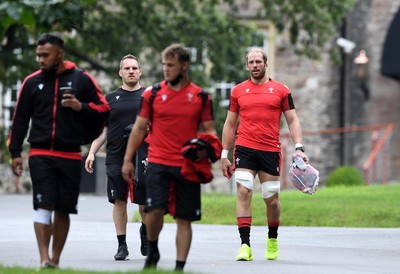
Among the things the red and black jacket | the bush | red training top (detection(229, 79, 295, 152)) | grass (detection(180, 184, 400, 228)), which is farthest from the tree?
the red and black jacket

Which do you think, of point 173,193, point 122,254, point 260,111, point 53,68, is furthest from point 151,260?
point 260,111

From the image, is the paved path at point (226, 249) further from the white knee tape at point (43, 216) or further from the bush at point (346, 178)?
the bush at point (346, 178)

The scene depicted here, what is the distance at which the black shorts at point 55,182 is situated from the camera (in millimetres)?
11758

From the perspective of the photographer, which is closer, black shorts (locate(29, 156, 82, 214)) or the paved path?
black shorts (locate(29, 156, 82, 214))

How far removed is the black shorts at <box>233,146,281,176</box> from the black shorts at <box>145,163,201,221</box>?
267cm

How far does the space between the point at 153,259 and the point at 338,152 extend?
28001 mm

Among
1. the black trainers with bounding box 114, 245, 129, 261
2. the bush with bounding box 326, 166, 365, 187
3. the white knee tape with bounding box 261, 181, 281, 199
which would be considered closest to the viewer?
the black trainers with bounding box 114, 245, 129, 261

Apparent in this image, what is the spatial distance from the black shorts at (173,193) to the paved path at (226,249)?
2.41ft

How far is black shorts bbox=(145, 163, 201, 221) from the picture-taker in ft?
38.5

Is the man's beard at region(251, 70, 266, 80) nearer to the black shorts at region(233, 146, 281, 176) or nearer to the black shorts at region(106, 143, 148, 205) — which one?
the black shorts at region(233, 146, 281, 176)

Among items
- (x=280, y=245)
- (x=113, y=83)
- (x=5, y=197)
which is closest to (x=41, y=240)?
(x=280, y=245)

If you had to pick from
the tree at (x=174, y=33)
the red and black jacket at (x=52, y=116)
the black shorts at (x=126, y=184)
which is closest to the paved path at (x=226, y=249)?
the black shorts at (x=126, y=184)

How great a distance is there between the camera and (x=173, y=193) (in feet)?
38.9

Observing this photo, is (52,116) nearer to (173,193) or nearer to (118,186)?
(173,193)
